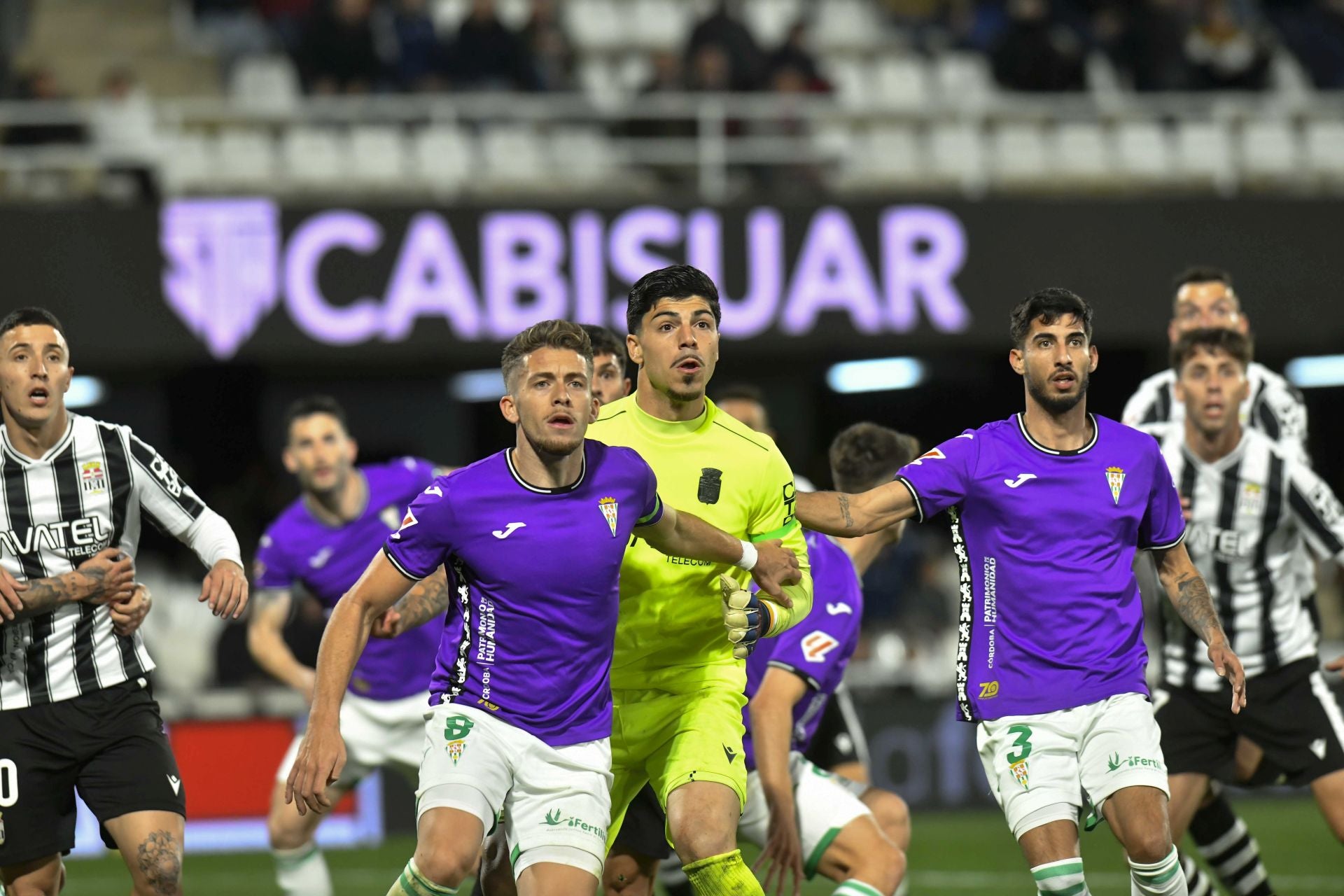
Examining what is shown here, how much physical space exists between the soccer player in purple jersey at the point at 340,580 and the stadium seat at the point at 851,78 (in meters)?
10.2

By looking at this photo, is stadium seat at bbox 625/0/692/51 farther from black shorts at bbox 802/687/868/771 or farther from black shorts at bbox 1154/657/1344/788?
black shorts at bbox 1154/657/1344/788

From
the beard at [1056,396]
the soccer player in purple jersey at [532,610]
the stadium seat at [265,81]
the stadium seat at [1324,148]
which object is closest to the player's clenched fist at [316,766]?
the soccer player in purple jersey at [532,610]

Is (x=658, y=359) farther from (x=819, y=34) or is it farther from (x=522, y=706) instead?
(x=819, y=34)

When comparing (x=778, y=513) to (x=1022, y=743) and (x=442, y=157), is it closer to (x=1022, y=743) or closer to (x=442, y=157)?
(x=1022, y=743)

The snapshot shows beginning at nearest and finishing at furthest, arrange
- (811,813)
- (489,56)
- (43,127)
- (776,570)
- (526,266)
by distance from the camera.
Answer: (776,570) < (811,813) < (526,266) < (43,127) < (489,56)

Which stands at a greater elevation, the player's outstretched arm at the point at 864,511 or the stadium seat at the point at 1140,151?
the stadium seat at the point at 1140,151

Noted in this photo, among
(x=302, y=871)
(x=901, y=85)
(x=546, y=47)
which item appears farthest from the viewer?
(x=901, y=85)

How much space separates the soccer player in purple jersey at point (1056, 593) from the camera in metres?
5.98

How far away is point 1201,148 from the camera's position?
1653 cm

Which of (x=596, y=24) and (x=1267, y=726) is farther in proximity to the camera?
(x=596, y=24)

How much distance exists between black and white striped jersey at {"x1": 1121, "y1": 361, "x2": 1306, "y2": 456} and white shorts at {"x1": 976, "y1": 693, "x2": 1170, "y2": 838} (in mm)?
2028

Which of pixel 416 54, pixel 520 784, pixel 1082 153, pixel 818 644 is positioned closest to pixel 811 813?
pixel 818 644

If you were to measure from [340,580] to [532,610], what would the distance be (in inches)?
125

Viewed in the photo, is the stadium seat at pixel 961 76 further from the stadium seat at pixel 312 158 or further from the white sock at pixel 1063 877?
the white sock at pixel 1063 877
